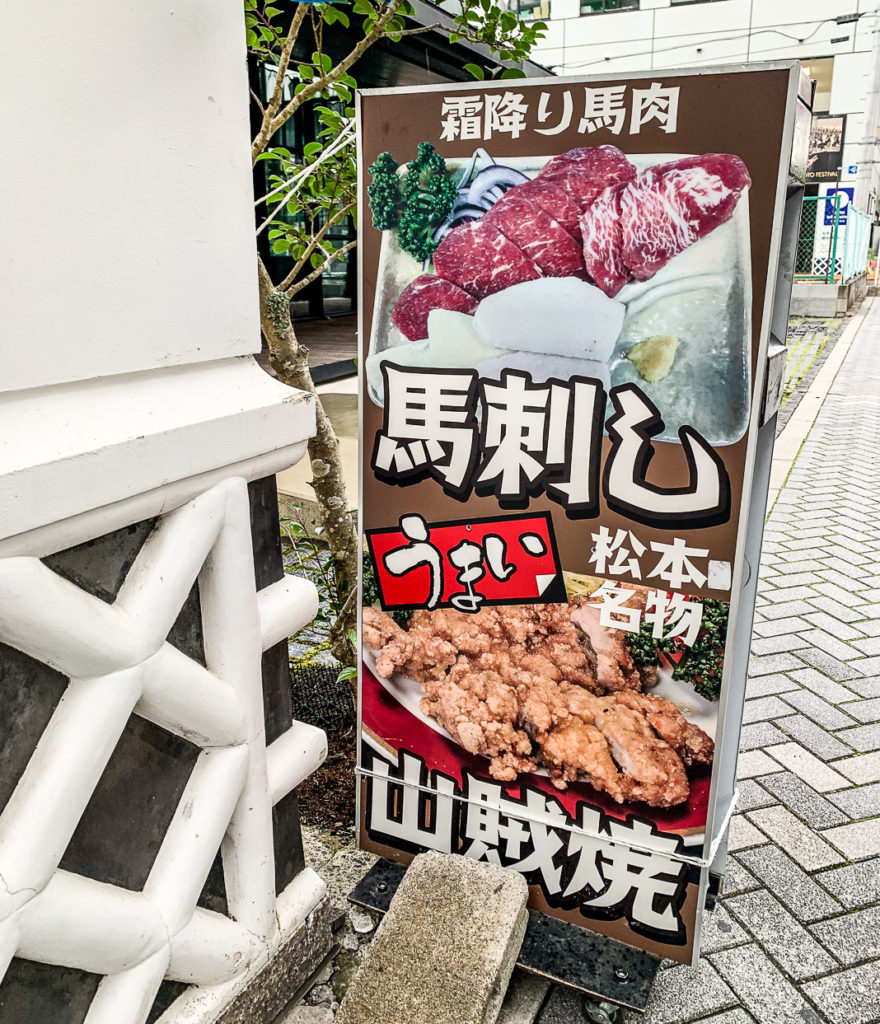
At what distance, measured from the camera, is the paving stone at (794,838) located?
2879 mm

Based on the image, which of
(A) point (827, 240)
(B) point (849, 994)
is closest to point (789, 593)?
(B) point (849, 994)

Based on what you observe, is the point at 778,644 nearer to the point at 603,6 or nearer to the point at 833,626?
the point at 833,626

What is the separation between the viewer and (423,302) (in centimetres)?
218

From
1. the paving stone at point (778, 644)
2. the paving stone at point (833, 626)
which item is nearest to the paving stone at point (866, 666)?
the paving stone at point (833, 626)

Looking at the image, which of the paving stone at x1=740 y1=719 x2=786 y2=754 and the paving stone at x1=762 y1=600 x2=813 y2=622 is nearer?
the paving stone at x1=740 y1=719 x2=786 y2=754

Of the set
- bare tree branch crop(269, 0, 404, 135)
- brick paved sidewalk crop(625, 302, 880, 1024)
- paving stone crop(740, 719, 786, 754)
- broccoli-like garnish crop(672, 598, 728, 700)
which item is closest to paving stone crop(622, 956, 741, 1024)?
brick paved sidewalk crop(625, 302, 880, 1024)

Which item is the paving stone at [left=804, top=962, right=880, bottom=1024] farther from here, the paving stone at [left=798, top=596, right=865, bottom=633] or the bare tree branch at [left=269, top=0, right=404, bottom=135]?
the bare tree branch at [left=269, top=0, right=404, bottom=135]

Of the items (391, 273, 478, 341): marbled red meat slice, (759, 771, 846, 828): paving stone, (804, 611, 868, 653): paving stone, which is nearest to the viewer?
(391, 273, 478, 341): marbled red meat slice

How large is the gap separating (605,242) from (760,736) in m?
2.47

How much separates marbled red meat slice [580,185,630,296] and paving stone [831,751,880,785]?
94.4 inches

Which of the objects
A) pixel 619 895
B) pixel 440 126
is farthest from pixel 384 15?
pixel 619 895

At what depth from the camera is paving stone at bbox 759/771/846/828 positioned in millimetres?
3086

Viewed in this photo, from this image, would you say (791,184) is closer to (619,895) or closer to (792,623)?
(619,895)

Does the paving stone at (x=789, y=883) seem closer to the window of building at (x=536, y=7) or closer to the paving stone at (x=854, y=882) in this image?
the paving stone at (x=854, y=882)
